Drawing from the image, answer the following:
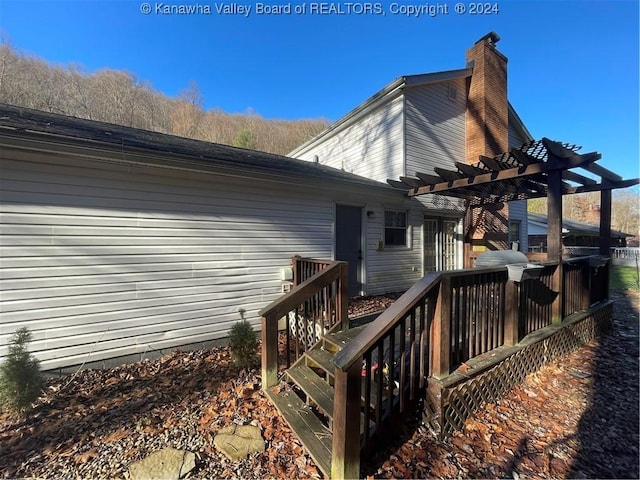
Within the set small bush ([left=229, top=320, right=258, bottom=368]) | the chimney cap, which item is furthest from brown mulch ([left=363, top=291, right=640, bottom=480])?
the chimney cap

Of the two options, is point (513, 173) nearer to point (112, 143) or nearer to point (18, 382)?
point (112, 143)

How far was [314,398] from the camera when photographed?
262cm

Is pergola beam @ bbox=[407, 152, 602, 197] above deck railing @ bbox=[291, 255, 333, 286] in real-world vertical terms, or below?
above

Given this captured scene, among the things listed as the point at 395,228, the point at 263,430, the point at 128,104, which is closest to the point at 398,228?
the point at 395,228

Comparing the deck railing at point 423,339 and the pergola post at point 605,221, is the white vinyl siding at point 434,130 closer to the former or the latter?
the pergola post at point 605,221

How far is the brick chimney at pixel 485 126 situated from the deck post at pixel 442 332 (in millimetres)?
7097

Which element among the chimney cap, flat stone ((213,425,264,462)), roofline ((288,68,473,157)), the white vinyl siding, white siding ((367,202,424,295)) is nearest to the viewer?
flat stone ((213,425,264,462))

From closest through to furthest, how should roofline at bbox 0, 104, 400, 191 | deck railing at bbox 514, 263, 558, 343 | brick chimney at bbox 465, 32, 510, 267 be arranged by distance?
roofline at bbox 0, 104, 400, 191, deck railing at bbox 514, 263, 558, 343, brick chimney at bbox 465, 32, 510, 267

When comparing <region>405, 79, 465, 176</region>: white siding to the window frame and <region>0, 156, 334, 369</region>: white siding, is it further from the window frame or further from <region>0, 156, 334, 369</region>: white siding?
<region>0, 156, 334, 369</region>: white siding

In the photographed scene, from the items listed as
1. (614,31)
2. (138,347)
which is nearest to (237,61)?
(138,347)

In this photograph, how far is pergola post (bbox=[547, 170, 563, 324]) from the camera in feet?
13.9

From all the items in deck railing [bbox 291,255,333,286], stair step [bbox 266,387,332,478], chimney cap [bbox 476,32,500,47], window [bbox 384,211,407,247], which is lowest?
stair step [bbox 266,387,332,478]

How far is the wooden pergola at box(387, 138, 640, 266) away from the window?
739mm

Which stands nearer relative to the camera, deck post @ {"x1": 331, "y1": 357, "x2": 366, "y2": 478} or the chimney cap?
deck post @ {"x1": 331, "y1": 357, "x2": 366, "y2": 478}
